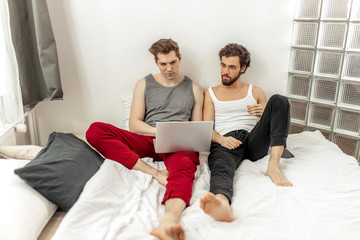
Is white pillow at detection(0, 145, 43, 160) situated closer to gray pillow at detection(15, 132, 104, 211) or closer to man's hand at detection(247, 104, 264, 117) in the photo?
gray pillow at detection(15, 132, 104, 211)

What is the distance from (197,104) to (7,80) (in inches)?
42.6

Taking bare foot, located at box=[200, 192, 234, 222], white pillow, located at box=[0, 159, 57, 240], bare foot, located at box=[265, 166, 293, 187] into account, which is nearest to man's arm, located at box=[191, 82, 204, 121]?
bare foot, located at box=[265, 166, 293, 187]

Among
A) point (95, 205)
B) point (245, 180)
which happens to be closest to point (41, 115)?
point (95, 205)

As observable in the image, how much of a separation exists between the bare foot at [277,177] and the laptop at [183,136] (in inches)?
13.6

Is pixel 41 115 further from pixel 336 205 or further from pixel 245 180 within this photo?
pixel 336 205

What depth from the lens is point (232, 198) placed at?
153 cm

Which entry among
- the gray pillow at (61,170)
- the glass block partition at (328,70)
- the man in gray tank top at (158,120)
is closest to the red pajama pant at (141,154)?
the man in gray tank top at (158,120)

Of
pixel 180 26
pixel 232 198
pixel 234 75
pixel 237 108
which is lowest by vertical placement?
pixel 232 198

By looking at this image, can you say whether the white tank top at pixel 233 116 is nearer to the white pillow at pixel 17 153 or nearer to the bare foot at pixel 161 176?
the bare foot at pixel 161 176

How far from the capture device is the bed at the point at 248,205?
4.10ft

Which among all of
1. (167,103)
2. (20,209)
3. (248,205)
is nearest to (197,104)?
(167,103)

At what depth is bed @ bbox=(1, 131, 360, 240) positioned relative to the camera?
4.10ft

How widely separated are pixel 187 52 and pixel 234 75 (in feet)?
1.33

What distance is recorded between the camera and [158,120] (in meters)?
2.04
